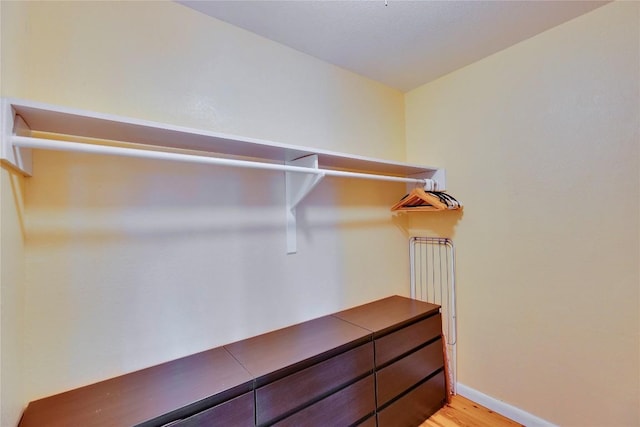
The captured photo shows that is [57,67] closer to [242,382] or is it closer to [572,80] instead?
[242,382]

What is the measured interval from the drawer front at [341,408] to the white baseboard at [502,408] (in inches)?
39.6

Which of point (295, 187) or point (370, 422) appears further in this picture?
point (295, 187)

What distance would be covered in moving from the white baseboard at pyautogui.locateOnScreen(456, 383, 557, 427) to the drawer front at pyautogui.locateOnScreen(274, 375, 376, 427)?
3.30 ft

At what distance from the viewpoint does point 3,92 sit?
3.10 ft

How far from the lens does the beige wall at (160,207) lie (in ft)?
3.82

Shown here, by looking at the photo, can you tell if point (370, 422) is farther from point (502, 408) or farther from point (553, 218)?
point (553, 218)

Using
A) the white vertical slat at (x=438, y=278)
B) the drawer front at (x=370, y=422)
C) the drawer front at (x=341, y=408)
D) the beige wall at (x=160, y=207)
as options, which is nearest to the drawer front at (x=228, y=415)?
the drawer front at (x=341, y=408)

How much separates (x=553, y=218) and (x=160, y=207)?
222cm

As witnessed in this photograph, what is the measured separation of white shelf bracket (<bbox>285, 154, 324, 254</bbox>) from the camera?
65.0 inches

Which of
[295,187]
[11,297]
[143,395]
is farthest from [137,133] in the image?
[143,395]

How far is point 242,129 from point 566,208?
77.5 inches

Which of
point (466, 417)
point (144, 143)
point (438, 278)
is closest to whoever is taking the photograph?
point (144, 143)

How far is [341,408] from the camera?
149 centimetres

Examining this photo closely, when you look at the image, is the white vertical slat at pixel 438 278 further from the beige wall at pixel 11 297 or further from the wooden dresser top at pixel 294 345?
the beige wall at pixel 11 297
